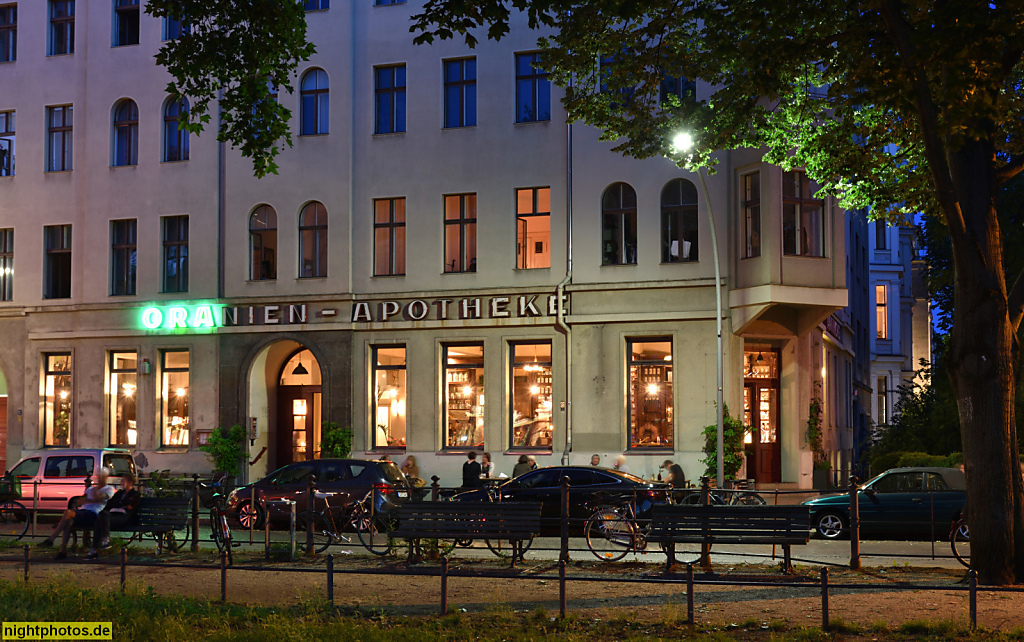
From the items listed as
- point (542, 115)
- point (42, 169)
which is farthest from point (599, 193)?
point (42, 169)

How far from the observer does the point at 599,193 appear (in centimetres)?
3002

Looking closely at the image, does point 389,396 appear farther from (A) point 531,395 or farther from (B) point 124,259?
(B) point 124,259

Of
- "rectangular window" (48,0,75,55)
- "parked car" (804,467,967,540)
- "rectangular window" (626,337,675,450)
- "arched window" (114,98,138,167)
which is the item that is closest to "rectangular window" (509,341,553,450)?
"rectangular window" (626,337,675,450)

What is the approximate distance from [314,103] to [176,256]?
6.65 metres

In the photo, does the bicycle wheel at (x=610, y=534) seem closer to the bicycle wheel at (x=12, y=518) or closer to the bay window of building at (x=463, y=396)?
the bicycle wheel at (x=12, y=518)

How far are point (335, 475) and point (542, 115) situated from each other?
13.0 meters

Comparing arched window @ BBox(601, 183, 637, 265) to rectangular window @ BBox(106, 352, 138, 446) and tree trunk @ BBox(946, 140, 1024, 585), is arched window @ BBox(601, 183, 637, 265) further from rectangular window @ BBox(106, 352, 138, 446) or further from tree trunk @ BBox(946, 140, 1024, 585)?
rectangular window @ BBox(106, 352, 138, 446)

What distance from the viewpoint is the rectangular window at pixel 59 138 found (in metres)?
35.9

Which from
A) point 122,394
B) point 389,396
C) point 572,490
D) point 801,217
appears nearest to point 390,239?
point 389,396

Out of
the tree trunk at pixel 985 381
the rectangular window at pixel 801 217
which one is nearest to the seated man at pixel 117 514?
the tree trunk at pixel 985 381

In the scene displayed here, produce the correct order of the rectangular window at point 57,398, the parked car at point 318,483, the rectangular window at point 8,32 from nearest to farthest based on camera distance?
1. the parked car at point 318,483
2. the rectangular window at point 57,398
3. the rectangular window at point 8,32

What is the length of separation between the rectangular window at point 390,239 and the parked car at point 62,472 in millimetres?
9787

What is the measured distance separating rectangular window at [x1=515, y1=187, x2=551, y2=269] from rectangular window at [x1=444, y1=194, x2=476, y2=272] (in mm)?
1437

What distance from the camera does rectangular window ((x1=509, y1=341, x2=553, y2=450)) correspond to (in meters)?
30.4
